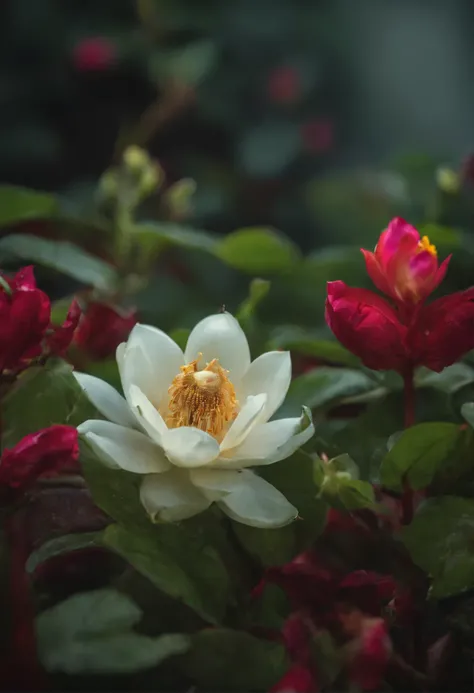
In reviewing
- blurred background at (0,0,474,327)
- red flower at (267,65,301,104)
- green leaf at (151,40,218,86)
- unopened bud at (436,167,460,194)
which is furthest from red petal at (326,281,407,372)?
red flower at (267,65,301,104)

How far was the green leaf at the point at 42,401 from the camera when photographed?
1.29ft

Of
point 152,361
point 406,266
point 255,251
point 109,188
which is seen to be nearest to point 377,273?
point 406,266

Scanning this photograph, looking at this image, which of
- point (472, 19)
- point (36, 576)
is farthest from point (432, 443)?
point (472, 19)

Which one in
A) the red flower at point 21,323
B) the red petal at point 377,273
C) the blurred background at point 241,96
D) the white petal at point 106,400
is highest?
the red petal at point 377,273

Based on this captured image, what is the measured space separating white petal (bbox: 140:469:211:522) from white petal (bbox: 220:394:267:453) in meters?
0.02

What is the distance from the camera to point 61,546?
339 mm

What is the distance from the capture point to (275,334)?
0.54 meters

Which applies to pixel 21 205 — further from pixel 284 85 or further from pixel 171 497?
pixel 284 85

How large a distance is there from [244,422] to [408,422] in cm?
10

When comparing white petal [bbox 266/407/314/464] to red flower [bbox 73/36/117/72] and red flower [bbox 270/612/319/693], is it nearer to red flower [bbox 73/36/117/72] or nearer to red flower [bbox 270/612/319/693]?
red flower [bbox 270/612/319/693]

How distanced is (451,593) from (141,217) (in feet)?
2.08

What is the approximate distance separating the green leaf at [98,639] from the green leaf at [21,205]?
383 millimetres

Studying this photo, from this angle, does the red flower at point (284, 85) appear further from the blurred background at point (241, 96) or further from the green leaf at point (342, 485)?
the green leaf at point (342, 485)

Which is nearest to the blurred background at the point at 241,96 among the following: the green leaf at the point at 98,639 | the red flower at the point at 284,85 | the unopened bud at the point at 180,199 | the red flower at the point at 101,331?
the red flower at the point at 284,85
